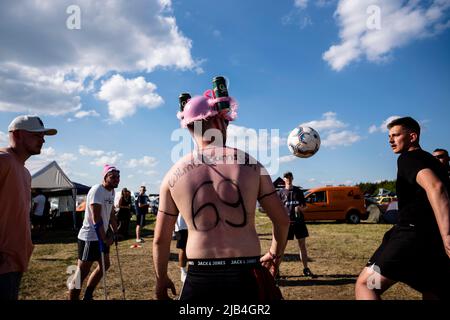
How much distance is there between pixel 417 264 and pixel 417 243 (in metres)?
0.18

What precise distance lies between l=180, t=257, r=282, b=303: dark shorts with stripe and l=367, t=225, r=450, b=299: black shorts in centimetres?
143

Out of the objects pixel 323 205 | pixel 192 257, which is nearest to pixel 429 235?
pixel 192 257

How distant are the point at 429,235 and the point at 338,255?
6.77m

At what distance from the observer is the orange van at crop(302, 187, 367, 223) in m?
18.8

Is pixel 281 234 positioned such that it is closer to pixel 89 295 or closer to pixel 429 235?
pixel 429 235

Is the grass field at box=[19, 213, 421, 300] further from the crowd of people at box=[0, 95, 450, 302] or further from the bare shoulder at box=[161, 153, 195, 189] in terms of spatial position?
the bare shoulder at box=[161, 153, 195, 189]

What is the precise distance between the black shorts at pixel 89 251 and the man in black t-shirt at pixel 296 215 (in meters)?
3.81

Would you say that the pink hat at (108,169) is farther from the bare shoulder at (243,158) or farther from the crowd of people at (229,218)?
the bare shoulder at (243,158)

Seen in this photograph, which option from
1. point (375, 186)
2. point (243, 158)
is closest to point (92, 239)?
point (243, 158)

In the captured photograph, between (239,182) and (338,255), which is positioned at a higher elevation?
(239,182)

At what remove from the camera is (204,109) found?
7.65 ft

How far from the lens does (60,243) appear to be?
45.0ft

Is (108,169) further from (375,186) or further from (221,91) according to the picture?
(375,186)
